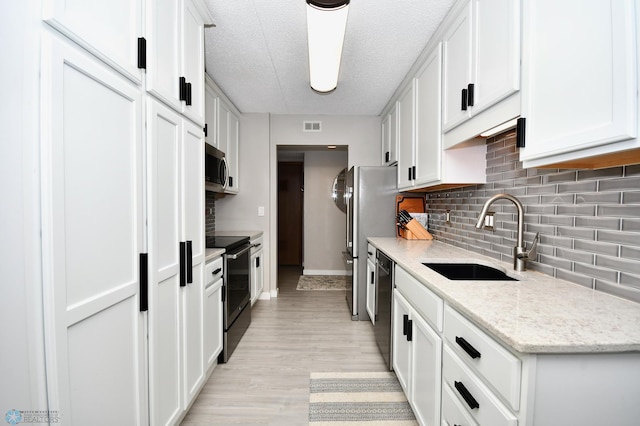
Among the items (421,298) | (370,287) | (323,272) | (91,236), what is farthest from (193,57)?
(323,272)

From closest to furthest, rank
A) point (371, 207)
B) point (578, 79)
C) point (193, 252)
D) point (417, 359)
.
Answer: point (578, 79)
point (417, 359)
point (193, 252)
point (371, 207)

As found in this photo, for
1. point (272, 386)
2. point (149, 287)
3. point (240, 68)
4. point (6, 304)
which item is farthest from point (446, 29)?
point (272, 386)

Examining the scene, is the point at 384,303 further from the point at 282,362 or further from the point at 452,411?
the point at 452,411

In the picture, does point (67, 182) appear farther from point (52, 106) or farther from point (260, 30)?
point (260, 30)

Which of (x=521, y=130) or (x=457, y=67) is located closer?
(x=521, y=130)

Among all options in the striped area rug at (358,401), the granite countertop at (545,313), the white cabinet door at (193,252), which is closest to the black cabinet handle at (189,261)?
the white cabinet door at (193,252)

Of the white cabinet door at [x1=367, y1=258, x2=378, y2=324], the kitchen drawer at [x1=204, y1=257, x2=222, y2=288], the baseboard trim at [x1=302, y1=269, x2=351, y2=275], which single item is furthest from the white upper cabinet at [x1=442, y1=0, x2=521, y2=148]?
the baseboard trim at [x1=302, y1=269, x2=351, y2=275]

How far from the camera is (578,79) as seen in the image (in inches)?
33.5

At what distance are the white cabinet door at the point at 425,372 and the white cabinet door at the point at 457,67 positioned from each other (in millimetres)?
1174

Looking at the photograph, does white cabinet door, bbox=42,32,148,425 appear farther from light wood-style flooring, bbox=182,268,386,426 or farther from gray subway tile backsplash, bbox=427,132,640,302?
gray subway tile backsplash, bbox=427,132,640,302

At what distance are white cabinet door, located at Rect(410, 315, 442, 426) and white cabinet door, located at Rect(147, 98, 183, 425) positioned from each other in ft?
3.97

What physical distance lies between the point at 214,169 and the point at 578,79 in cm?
237

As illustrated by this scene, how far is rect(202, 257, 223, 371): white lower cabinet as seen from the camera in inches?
71.0

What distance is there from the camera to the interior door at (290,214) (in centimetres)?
596
